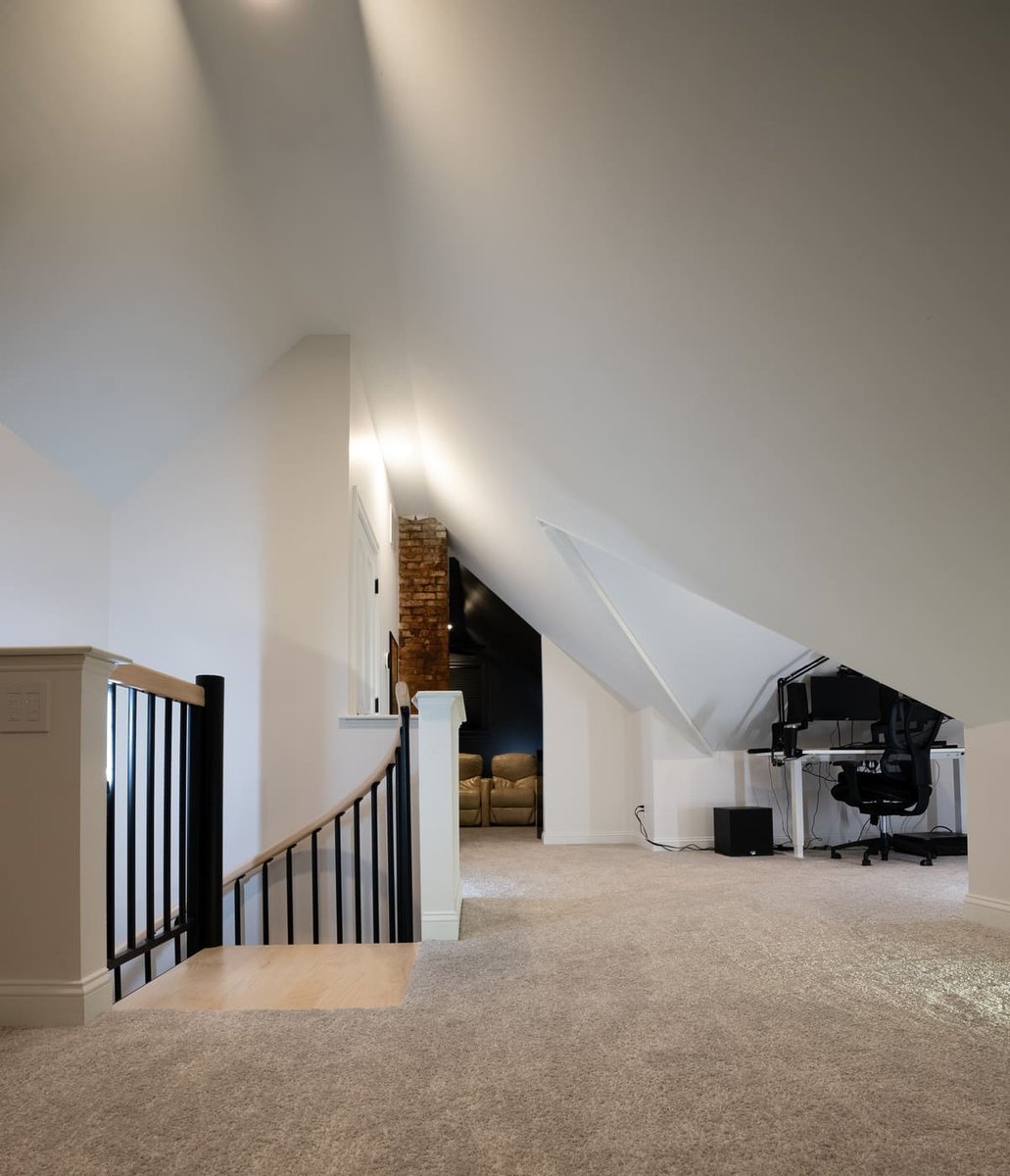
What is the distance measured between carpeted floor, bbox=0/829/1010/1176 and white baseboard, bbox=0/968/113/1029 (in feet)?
0.20

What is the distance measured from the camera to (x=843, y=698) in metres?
6.81

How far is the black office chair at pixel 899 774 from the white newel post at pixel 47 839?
4.91 metres

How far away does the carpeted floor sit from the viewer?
174 centimetres

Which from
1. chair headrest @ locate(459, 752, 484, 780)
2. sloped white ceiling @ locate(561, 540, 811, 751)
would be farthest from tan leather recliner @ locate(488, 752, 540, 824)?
sloped white ceiling @ locate(561, 540, 811, 751)

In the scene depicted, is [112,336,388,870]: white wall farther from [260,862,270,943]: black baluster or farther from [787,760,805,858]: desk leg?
[787,760,805,858]: desk leg

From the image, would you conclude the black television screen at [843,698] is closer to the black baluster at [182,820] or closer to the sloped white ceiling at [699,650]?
the sloped white ceiling at [699,650]

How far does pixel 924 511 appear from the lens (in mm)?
2498

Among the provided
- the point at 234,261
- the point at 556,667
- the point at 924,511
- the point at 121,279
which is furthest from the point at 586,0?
the point at 556,667

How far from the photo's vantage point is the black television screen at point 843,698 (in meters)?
6.75

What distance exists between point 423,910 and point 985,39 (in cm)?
326

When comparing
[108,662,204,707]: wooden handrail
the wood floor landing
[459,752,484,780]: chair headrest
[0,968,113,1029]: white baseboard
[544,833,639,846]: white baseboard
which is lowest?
[544,833,639,846]: white baseboard

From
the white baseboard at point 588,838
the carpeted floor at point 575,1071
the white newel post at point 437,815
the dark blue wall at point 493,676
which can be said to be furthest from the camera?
the dark blue wall at point 493,676

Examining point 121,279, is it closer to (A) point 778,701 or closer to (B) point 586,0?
(B) point 586,0

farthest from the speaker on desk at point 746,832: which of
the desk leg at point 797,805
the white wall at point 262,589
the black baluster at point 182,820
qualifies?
the black baluster at point 182,820
